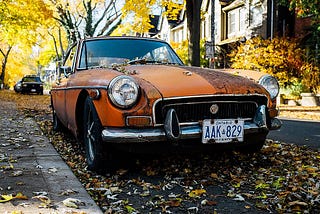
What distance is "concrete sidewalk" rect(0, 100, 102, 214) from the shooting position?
271 cm

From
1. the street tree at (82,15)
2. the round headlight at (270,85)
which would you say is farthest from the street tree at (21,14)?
the round headlight at (270,85)

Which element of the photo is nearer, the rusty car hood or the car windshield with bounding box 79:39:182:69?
the rusty car hood

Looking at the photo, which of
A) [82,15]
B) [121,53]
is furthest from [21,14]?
[121,53]

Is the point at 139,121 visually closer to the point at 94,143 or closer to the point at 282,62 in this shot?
the point at 94,143

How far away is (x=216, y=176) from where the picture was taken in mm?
3541

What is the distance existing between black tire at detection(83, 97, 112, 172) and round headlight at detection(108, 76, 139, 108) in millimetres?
349

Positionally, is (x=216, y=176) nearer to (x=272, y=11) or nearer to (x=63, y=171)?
(x=63, y=171)

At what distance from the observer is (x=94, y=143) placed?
3631 mm

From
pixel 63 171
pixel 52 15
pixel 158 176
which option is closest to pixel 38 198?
pixel 63 171

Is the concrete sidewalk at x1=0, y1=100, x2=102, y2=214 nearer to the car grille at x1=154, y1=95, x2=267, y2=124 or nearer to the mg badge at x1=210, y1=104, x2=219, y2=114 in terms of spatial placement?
the car grille at x1=154, y1=95, x2=267, y2=124

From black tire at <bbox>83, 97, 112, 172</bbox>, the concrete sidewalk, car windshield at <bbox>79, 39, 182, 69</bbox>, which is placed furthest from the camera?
car windshield at <bbox>79, 39, 182, 69</bbox>

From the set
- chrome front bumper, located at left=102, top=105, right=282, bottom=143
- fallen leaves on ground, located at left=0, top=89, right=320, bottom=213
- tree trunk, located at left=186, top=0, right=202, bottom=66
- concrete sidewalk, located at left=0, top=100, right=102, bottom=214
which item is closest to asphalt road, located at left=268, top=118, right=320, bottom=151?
fallen leaves on ground, located at left=0, top=89, right=320, bottom=213

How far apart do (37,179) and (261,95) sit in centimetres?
230

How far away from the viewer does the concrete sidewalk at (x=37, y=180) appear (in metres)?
2.71
